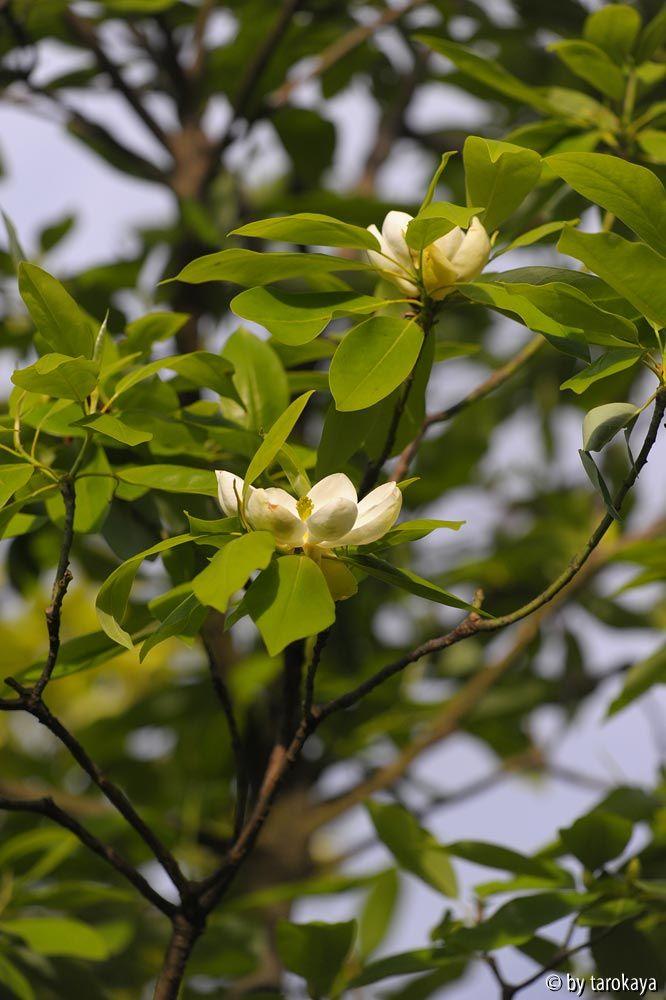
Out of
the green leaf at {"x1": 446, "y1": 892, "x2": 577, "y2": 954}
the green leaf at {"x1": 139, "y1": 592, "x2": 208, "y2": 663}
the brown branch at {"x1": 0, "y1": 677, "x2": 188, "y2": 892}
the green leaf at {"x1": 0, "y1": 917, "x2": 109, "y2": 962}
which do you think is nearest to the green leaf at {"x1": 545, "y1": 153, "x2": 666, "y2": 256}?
the green leaf at {"x1": 139, "y1": 592, "x2": 208, "y2": 663}

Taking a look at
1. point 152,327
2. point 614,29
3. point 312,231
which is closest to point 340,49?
point 614,29

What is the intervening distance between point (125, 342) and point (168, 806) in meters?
1.03

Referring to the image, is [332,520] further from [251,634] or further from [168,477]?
[251,634]

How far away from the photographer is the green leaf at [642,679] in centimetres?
110

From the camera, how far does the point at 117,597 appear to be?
2.27 feet

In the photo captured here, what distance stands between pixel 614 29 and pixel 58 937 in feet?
3.30

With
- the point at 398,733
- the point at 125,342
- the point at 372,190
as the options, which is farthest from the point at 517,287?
the point at 372,190

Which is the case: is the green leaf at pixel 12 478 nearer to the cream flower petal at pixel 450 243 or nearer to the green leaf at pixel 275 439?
the green leaf at pixel 275 439

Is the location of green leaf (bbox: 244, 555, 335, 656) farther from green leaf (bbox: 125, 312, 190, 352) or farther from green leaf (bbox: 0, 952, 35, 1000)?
green leaf (bbox: 0, 952, 35, 1000)

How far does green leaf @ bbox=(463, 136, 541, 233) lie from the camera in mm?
739

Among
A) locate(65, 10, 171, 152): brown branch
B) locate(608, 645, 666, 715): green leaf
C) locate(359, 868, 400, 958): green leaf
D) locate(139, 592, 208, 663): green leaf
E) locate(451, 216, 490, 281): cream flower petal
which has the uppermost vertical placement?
locate(65, 10, 171, 152): brown branch

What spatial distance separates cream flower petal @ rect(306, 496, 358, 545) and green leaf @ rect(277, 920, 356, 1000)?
453 millimetres

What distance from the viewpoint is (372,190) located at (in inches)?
79.9

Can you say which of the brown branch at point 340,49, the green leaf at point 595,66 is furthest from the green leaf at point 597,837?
the brown branch at point 340,49
